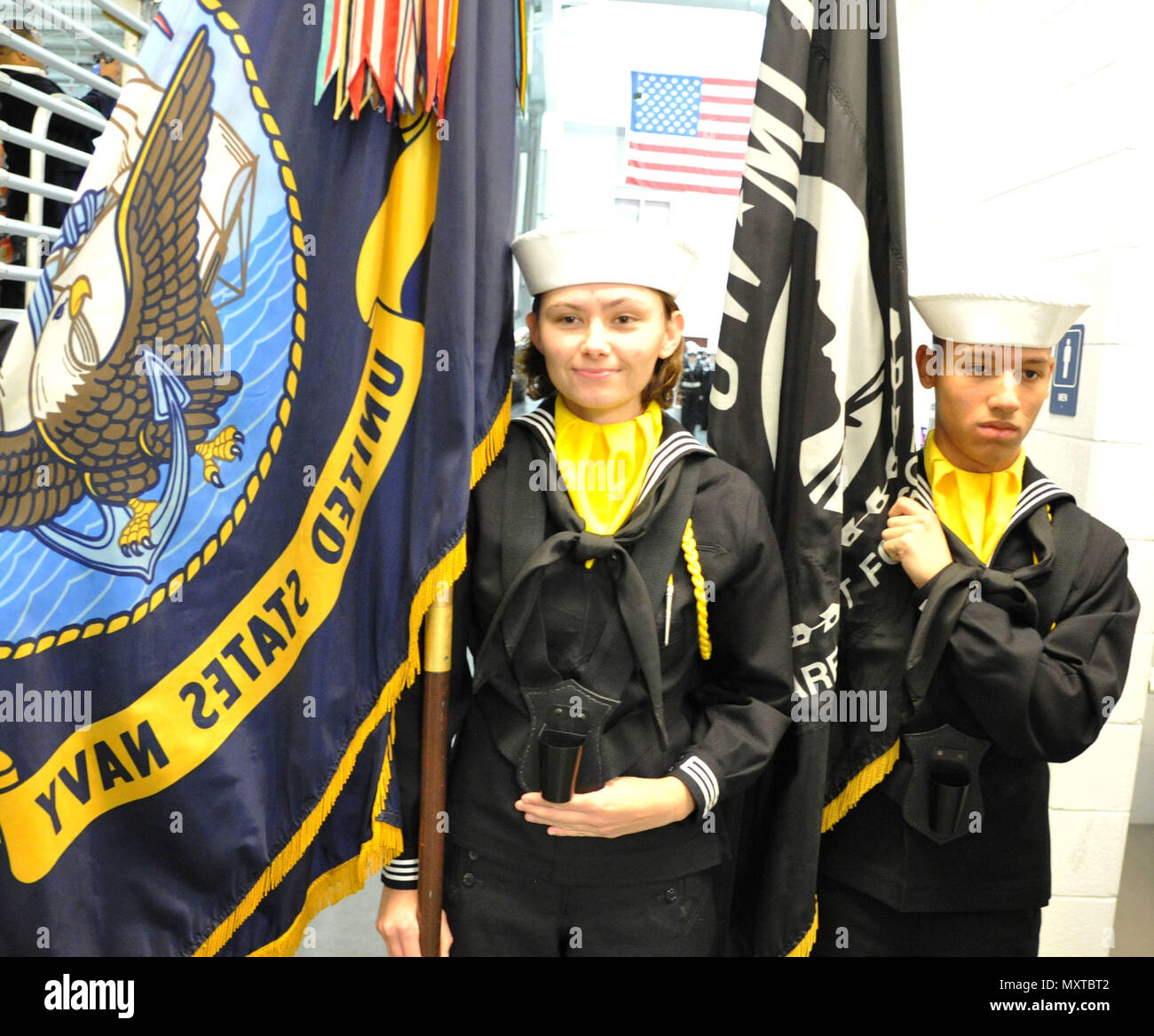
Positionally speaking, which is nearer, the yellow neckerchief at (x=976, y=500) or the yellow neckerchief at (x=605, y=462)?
the yellow neckerchief at (x=605, y=462)

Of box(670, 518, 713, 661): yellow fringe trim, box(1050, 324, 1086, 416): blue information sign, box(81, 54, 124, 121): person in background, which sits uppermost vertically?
box(81, 54, 124, 121): person in background

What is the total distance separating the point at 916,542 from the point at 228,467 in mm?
1075

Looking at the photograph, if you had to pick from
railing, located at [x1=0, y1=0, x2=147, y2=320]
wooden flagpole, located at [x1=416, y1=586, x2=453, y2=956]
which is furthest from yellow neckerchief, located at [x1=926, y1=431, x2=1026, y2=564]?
railing, located at [x1=0, y1=0, x2=147, y2=320]

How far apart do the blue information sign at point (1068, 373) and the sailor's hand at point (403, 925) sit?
1752 mm

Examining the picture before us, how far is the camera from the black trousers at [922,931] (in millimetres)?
1583

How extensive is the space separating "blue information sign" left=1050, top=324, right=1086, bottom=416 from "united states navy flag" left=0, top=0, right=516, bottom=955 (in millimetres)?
1439

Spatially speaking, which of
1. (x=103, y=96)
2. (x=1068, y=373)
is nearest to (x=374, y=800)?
(x=1068, y=373)

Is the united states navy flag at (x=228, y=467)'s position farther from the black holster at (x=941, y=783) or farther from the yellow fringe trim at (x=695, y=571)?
the black holster at (x=941, y=783)

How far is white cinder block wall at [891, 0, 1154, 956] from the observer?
2.05 meters

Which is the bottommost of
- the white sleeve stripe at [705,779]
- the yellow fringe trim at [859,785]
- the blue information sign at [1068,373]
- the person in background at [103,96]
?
the yellow fringe trim at [859,785]
